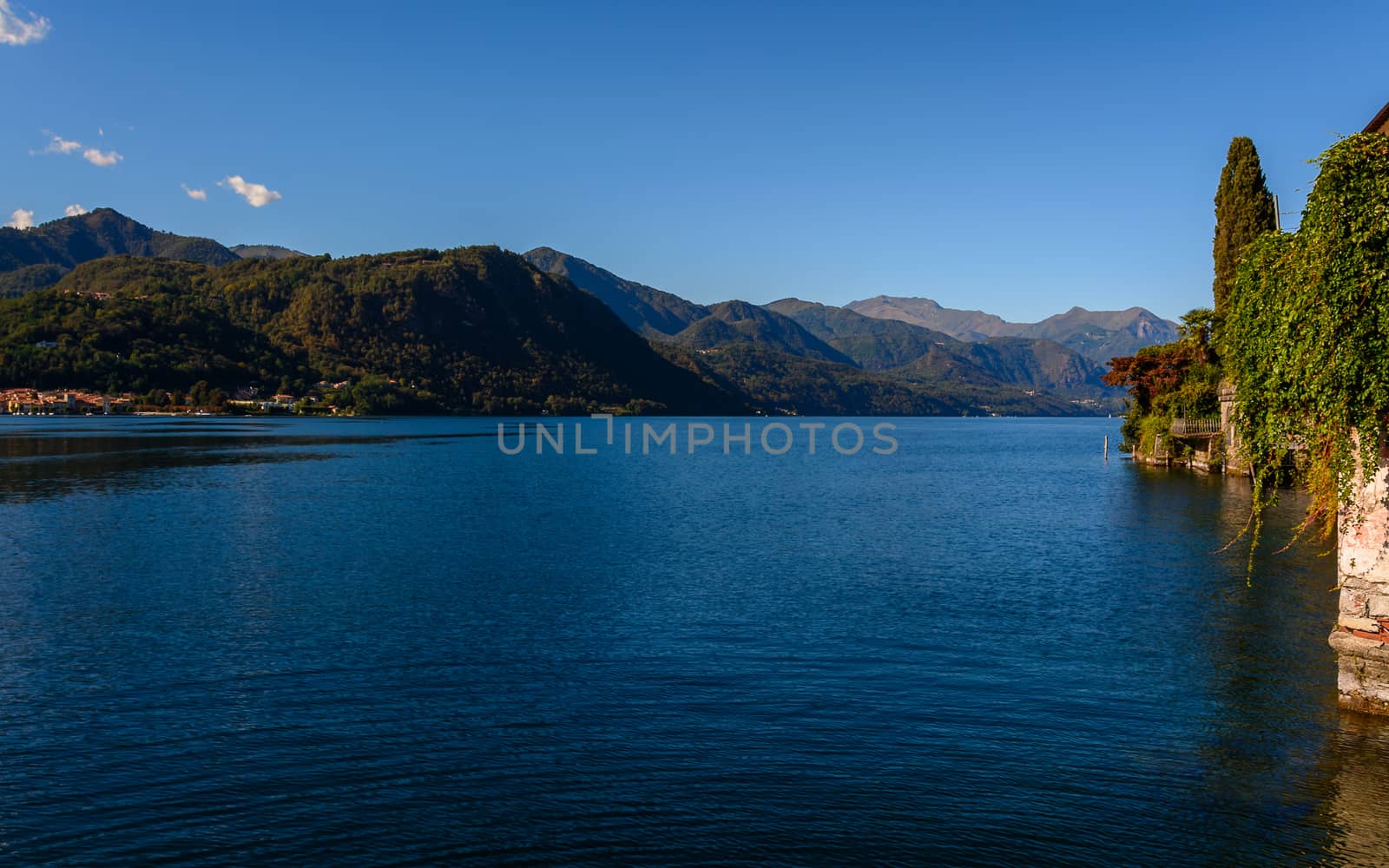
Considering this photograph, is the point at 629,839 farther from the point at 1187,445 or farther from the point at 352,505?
the point at 1187,445

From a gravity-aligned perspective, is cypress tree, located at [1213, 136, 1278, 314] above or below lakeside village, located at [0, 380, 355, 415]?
above

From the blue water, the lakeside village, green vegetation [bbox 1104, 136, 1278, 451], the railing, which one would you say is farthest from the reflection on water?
the railing

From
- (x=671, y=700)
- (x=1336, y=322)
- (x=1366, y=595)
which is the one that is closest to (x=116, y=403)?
(x=671, y=700)

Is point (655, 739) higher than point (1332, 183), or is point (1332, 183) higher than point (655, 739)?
point (1332, 183)

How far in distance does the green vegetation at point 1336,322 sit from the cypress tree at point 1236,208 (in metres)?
52.5

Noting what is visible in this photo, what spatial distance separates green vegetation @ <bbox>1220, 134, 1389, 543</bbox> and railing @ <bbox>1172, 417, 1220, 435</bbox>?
59.8m

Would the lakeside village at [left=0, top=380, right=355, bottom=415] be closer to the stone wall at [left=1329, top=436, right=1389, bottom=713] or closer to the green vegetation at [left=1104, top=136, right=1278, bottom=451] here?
the green vegetation at [left=1104, top=136, right=1278, bottom=451]

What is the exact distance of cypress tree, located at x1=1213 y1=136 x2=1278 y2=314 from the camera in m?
60.6

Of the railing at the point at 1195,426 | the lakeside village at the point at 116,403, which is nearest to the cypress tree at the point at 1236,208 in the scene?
the railing at the point at 1195,426

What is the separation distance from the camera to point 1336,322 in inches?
485

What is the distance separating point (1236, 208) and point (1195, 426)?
15468 millimetres

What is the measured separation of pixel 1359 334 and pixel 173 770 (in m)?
16.8

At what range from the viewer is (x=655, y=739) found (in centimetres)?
1414

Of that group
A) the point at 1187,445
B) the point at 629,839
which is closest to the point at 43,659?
the point at 629,839
